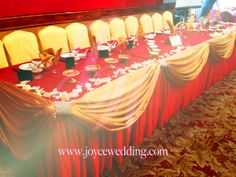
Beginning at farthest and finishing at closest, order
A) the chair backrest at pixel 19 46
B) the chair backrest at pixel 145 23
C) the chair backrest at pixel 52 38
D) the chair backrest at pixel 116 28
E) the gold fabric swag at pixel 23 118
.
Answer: the chair backrest at pixel 145 23 → the chair backrest at pixel 116 28 → the chair backrest at pixel 52 38 → the chair backrest at pixel 19 46 → the gold fabric swag at pixel 23 118

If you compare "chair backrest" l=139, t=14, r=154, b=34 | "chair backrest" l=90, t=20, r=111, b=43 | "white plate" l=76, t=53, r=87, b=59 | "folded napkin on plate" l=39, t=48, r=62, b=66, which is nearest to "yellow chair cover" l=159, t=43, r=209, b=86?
"white plate" l=76, t=53, r=87, b=59

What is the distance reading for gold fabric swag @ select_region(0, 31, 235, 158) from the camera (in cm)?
147

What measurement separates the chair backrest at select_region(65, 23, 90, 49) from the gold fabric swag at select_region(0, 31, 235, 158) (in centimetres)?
146

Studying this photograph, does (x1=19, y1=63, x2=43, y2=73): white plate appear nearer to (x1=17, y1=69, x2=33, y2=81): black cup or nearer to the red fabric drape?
(x1=17, y1=69, x2=33, y2=81): black cup

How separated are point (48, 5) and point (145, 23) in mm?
1758

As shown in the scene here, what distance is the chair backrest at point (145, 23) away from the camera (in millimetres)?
4254

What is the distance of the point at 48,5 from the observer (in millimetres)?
3484

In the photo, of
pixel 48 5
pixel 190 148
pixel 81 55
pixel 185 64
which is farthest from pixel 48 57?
pixel 48 5

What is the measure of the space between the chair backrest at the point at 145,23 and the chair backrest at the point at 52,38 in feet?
5.66

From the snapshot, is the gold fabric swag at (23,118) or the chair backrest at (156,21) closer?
the gold fabric swag at (23,118)

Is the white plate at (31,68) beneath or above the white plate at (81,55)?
beneath

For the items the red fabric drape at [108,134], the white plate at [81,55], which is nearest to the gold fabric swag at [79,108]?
the red fabric drape at [108,134]

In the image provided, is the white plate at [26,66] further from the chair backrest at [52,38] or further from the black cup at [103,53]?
the chair backrest at [52,38]

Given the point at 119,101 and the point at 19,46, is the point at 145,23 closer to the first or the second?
the point at 19,46
